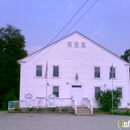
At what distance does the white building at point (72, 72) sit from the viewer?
81.2ft

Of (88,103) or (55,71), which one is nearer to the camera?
(88,103)

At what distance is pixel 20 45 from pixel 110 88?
1987 cm

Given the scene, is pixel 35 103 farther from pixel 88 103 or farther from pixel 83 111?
pixel 88 103

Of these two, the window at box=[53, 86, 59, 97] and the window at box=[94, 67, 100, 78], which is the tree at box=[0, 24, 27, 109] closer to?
the window at box=[53, 86, 59, 97]

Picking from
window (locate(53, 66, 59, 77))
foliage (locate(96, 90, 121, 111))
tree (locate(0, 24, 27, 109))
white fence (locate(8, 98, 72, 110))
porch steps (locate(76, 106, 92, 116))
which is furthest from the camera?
tree (locate(0, 24, 27, 109))

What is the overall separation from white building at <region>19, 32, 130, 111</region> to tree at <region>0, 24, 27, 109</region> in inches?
489

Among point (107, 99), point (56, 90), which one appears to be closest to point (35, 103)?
point (56, 90)

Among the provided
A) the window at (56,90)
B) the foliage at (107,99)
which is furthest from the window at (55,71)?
the foliage at (107,99)

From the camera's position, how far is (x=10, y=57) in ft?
126

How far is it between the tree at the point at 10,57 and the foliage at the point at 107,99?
16.0 m

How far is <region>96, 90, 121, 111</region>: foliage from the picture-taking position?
949 inches

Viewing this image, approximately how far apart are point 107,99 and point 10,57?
19555 millimetres

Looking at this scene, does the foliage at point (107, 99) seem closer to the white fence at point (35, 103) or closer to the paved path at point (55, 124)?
the white fence at point (35, 103)

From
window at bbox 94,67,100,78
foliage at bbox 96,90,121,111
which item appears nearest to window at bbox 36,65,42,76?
window at bbox 94,67,100,78
